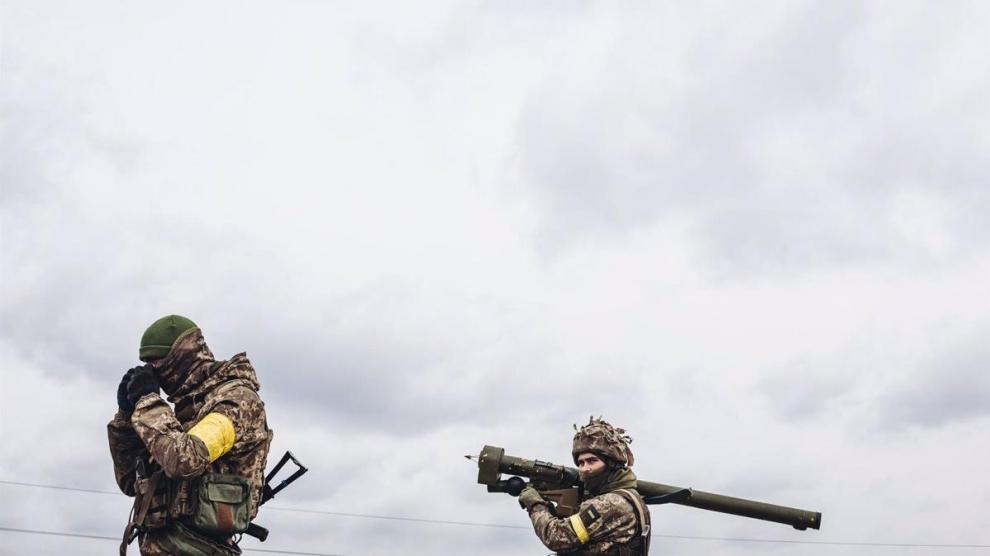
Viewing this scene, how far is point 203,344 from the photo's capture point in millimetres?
8297

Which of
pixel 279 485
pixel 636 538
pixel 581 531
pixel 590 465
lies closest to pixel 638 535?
pixel 636 538

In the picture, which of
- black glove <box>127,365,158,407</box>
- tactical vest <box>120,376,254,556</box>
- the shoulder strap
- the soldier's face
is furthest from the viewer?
the soldier's face

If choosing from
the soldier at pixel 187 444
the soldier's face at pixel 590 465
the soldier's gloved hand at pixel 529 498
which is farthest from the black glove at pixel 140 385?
the soldier's face at pixel 590 465

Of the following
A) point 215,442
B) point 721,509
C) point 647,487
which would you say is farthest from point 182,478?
point 721,509

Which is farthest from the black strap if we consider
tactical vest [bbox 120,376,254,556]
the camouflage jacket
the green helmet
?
the camouflage jacket

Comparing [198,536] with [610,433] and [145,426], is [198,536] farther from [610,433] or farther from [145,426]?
[610,433]

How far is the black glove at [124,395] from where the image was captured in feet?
26.3

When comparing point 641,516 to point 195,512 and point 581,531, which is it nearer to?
point 581,531

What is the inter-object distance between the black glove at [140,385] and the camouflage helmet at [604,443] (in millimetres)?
4188

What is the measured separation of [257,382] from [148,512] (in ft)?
4.21

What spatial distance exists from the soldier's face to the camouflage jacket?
403 mm

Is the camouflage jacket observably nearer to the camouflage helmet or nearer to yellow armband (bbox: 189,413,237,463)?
the camouflage helmet

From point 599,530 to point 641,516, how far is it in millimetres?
448

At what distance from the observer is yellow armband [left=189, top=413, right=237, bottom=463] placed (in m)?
7.52
